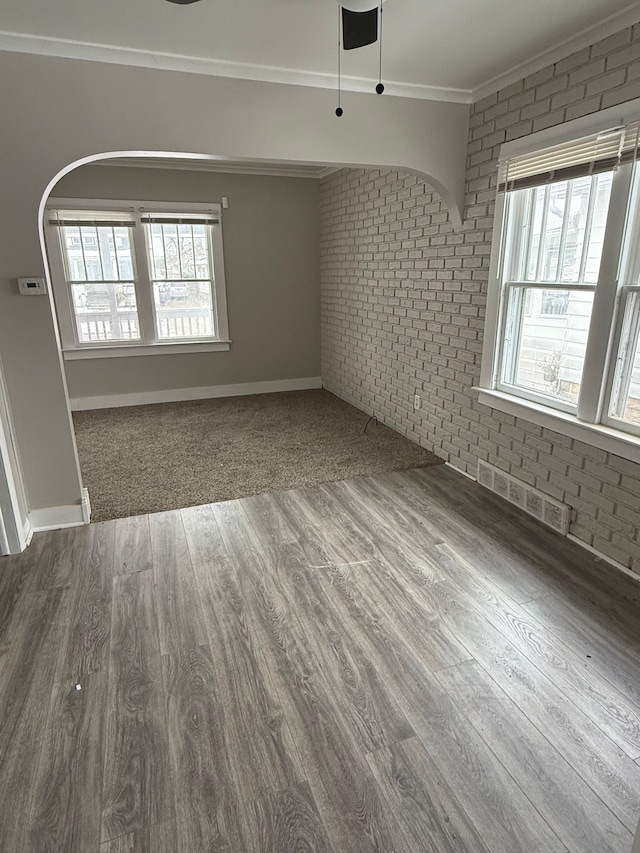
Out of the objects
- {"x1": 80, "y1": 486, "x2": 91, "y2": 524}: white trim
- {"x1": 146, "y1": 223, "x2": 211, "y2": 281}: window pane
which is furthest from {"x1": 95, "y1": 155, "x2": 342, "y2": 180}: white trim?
{"x1": 80, "y1": 486, "x2": 91, "y2": 524}: white trim

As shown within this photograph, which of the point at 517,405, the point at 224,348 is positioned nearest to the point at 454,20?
the point at 517,405

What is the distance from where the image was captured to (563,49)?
2.43 meters

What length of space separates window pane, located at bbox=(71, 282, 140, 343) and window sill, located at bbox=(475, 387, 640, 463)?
3948 mm

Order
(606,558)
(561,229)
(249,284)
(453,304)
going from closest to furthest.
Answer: (606,558) → (561,229) → (453,304) → (249,284)

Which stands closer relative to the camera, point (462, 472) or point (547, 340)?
point (547, 340)

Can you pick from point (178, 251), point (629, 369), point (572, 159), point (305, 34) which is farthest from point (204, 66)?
point (178, 251)

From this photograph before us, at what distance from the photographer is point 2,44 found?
2264 mm

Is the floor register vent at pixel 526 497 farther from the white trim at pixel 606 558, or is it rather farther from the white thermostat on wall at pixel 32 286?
the white thermostat on wall at pixel 32 286

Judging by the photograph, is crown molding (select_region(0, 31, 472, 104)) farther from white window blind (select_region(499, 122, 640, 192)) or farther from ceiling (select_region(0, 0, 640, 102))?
white window blind (select_region(499, 122, 640, 192))

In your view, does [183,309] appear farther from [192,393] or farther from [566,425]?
[566,425]

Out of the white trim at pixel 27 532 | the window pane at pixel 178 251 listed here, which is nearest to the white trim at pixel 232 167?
the window pane at pixel 178 251

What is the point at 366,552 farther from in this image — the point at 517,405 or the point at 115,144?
the point at 115,144

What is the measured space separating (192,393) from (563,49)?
464 cm

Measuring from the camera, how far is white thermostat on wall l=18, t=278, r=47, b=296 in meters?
2.52
